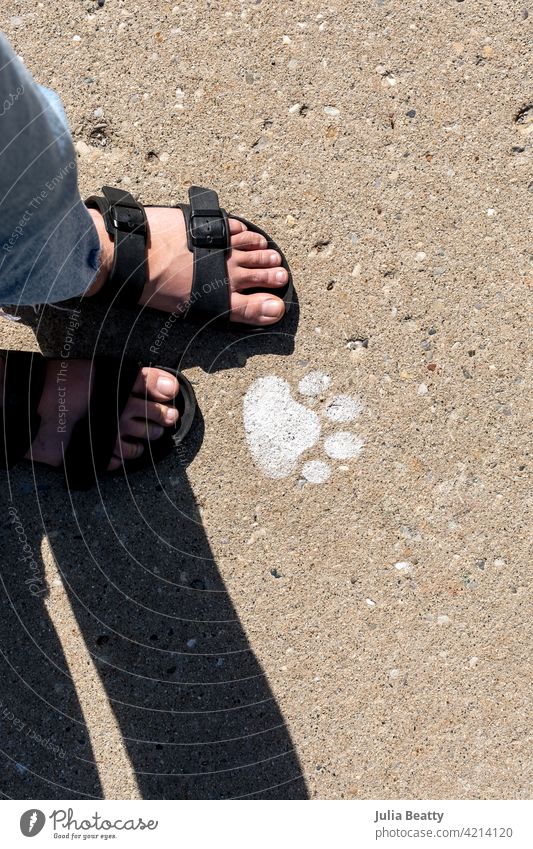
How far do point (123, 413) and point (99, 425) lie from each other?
0.07 m

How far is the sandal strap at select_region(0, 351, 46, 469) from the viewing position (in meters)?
1.72

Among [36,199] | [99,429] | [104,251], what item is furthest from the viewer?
[99,429]

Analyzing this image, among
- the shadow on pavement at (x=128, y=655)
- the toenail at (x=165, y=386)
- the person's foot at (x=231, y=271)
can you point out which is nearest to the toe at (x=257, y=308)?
the person's foot at (x=231, y=271)

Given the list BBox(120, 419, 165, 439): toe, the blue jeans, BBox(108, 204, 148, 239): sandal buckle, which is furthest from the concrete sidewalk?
the blue jeans

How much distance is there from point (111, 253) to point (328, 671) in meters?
1.16

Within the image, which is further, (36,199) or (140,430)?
(140,430)

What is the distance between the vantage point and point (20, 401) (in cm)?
173

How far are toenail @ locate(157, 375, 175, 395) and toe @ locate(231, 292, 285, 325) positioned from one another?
0.73 feet

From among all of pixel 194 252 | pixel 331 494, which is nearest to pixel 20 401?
pixel 194 252

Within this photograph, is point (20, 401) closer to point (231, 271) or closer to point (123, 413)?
point (123, 413)

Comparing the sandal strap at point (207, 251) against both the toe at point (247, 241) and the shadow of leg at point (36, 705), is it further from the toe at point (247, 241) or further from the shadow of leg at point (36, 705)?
the shadow of leg at point (36, 705)

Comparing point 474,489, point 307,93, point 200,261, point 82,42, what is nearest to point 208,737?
point 474,489

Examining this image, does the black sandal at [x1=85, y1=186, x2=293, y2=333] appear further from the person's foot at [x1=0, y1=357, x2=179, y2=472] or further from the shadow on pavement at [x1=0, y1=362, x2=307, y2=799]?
the shadow on pavement at [x1=0, y1=362, x2=307, y2=799]

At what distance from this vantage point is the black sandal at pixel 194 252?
171 centimetres
